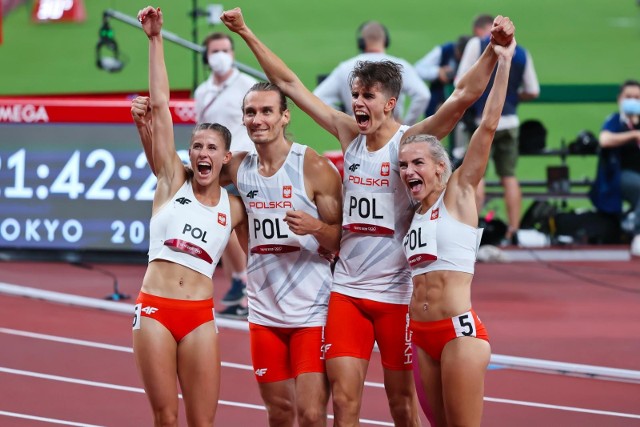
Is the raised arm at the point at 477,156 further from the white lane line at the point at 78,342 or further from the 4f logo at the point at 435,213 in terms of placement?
the white lane line at the point at 78,342

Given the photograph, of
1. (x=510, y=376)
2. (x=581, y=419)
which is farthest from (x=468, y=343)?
(x=510, y=376)

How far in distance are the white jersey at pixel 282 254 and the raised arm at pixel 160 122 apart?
0.35 m

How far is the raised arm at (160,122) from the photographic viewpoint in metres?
5.97

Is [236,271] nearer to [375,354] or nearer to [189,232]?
[375,354]

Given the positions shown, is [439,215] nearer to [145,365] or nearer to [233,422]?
[145,365]

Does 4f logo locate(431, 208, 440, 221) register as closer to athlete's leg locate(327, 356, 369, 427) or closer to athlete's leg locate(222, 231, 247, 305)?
athlete's leg locate(327, 356, 369, 427)

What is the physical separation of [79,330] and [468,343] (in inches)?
186

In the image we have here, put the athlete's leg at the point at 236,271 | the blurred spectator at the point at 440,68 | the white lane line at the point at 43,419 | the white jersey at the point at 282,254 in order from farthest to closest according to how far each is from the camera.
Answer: the blurred spectator at the point at 440,68 < the athlete's leg at the point at 236,271 < the white lane line at the point at 43,419 < the white jersey at the point at 282,254

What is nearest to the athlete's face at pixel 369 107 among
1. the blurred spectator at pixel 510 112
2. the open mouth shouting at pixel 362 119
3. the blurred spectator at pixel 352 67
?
the open mouth shouting at pixel 362 119

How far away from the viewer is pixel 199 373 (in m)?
5.81

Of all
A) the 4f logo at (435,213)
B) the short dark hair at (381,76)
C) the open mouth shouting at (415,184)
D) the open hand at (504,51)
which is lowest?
the 4f logo at (435,213)

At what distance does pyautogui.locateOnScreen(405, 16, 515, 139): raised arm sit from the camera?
5852 mm

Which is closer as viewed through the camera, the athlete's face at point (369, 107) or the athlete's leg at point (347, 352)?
the athlete's leg at point (347, 352)

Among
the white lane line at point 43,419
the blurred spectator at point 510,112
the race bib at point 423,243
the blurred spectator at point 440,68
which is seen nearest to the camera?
the race bib at point 423,243
